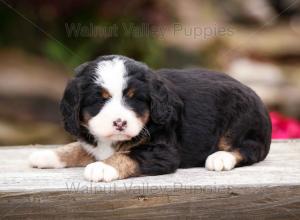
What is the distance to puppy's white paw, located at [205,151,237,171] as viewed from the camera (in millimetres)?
4957

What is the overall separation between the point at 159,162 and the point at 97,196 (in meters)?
0.65

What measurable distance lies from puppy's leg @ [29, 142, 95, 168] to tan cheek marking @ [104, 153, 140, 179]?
601mm

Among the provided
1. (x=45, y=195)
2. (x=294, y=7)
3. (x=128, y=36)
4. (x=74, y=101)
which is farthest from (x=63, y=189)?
(x=294, y=7)

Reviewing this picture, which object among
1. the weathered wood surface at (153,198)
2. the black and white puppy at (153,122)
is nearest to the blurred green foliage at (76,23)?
the black and white puppy at (153,122)

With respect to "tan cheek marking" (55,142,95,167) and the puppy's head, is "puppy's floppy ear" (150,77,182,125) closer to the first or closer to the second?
the puppy's head

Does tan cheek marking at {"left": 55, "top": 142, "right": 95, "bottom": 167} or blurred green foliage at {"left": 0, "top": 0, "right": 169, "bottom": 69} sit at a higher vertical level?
blurred green foliage at {"left": 0, "top": 0, "right": 169, "bottom": 69}

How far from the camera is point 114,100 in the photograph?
4594mm

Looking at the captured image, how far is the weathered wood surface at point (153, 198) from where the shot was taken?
4328 millimetres

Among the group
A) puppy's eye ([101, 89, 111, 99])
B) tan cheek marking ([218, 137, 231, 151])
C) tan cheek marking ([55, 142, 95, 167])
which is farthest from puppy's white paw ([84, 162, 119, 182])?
tan cheek marking ([218, 137, 231, 151])

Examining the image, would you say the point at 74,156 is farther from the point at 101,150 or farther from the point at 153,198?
the point at 153,198

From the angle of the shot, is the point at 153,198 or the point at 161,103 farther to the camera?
the point at 161,103

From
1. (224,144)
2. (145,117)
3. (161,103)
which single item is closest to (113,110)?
(145,117)

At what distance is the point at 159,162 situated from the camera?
479 cm

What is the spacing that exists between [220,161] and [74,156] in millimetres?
1197
